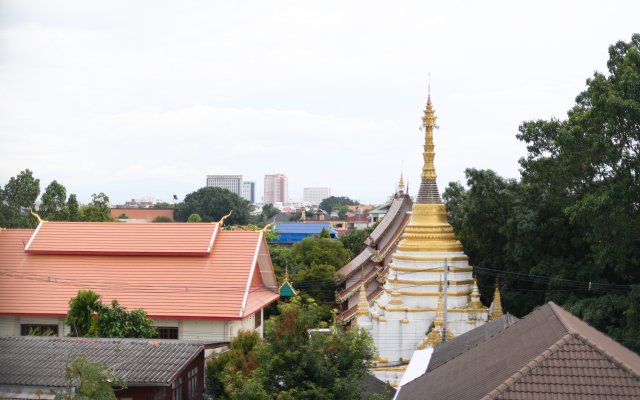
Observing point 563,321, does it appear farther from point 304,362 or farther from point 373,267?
point 373,267

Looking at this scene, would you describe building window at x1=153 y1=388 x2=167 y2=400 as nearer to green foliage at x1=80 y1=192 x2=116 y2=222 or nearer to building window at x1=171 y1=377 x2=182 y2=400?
building window at x1=171 y1=377 x2=182 y2=400

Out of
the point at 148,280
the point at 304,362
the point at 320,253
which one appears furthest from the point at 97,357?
the point at 320,253

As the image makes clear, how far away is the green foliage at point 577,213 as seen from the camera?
69.8 ft

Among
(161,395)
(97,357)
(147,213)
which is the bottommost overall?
(161,395)

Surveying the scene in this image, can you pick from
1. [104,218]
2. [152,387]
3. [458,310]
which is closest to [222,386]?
[152,387]

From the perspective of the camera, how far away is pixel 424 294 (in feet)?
88.2

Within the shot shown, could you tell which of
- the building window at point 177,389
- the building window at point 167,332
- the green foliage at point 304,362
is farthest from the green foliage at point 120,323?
the green foliage at point 304,362

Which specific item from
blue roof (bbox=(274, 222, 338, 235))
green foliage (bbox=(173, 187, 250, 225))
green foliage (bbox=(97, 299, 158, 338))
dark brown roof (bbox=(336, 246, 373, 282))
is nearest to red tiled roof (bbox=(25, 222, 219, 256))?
green foliage (bbox=(97, 299, 158, 338))

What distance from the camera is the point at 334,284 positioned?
39.2 metres

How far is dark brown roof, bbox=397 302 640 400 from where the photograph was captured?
9.74 m

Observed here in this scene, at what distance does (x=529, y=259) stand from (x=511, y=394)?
2065 cm

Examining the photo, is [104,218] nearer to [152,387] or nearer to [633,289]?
[152,387]

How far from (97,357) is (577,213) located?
1731 centimetres

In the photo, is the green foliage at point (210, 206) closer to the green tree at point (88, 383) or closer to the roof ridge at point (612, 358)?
the green tree at point (88, 383)
